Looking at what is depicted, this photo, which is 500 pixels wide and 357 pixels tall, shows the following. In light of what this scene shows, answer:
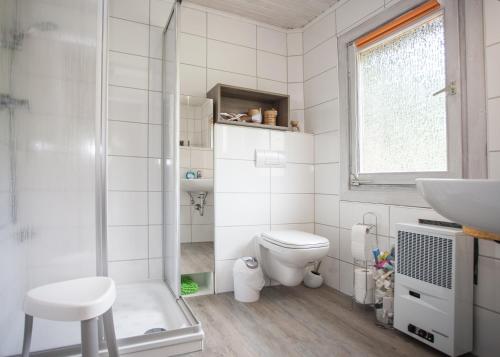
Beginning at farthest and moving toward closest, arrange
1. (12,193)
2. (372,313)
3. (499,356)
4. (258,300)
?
(258,300) < (372,313) < (499,356) < (12,193)

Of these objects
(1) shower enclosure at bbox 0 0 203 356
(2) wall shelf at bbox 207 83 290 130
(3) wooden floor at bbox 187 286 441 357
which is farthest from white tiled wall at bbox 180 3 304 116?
(3) wooden floor at bbox 187 286 441 357

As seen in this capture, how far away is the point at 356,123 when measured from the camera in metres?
2.24

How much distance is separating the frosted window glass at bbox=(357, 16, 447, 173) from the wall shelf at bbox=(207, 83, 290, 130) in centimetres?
65

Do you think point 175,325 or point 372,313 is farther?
point 372,313

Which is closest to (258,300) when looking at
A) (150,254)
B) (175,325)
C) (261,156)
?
(175,325)

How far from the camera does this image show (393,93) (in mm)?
2018

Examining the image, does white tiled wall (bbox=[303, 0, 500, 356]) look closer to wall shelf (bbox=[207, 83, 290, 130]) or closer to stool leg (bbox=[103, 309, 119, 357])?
wall shelf (bbox=[207, 83, 290, 130])

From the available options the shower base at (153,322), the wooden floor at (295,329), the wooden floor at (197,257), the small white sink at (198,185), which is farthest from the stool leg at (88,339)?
the small white sink at (198,185)

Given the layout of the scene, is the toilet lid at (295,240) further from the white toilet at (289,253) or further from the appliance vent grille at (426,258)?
the appliance vent grille at (426,258)

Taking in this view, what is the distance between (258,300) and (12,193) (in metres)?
1.61

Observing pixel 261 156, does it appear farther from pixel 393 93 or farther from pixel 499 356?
pixel 499 356

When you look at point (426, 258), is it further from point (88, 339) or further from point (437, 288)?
point (88, 339)

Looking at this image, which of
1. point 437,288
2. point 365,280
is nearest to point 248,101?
point 365,280

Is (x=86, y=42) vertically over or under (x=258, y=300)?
over
